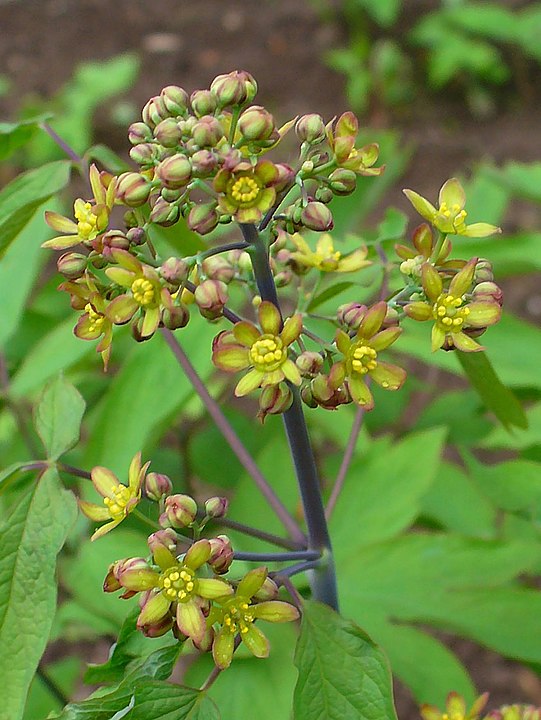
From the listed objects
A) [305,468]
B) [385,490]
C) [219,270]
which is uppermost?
[219,270]

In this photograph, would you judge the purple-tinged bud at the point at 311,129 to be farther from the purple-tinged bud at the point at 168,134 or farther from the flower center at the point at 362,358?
the flower center at the point at 362,358

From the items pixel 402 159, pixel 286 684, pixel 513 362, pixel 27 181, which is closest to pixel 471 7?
pixel 402 159

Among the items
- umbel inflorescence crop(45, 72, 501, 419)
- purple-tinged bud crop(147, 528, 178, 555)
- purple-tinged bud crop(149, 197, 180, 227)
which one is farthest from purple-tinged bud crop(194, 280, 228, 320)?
purple-tinged bud crop(147, 528, 178, 555)

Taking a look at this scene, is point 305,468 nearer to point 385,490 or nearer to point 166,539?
point 166,539

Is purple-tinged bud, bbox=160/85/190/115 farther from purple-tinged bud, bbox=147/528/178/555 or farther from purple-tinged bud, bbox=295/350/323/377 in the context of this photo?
purple-tinged bud, bbox=147/528/178/555

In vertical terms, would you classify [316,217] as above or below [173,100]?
below

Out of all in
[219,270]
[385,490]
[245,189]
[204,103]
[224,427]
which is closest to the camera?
[245,189]

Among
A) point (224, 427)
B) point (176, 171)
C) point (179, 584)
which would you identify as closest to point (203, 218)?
point (176, 171)
